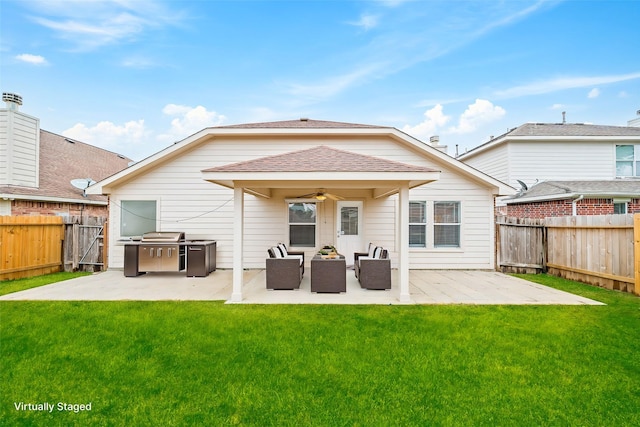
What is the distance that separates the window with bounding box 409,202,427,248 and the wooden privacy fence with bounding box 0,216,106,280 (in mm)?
10160

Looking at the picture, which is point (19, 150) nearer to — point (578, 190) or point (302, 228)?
point (302, 228)

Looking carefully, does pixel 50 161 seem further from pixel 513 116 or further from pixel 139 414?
pixel 513 116

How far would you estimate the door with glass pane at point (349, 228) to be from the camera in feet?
35.0

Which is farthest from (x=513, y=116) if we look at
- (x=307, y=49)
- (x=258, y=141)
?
(x=258, y=141)

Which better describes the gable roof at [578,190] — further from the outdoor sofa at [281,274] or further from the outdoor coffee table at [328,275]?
the outdoor sofa at [281,274]

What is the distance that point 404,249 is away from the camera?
673 centimetres

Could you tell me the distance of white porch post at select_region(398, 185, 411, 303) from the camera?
658 cm

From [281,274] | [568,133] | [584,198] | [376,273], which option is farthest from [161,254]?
[568,133]

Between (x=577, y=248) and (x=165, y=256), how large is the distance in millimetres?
11577

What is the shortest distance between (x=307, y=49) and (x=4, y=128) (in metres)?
11.5

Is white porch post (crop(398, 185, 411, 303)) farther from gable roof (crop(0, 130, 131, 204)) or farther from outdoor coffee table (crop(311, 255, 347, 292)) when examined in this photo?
gable roof (crop(0, 130, 131, 204))

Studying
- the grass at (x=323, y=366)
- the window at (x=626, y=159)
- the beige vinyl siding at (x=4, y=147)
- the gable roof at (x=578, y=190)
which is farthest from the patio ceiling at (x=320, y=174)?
the window at (x=626, y=159)

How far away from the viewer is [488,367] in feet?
11.9

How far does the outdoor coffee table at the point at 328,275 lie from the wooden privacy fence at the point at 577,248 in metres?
6.25
